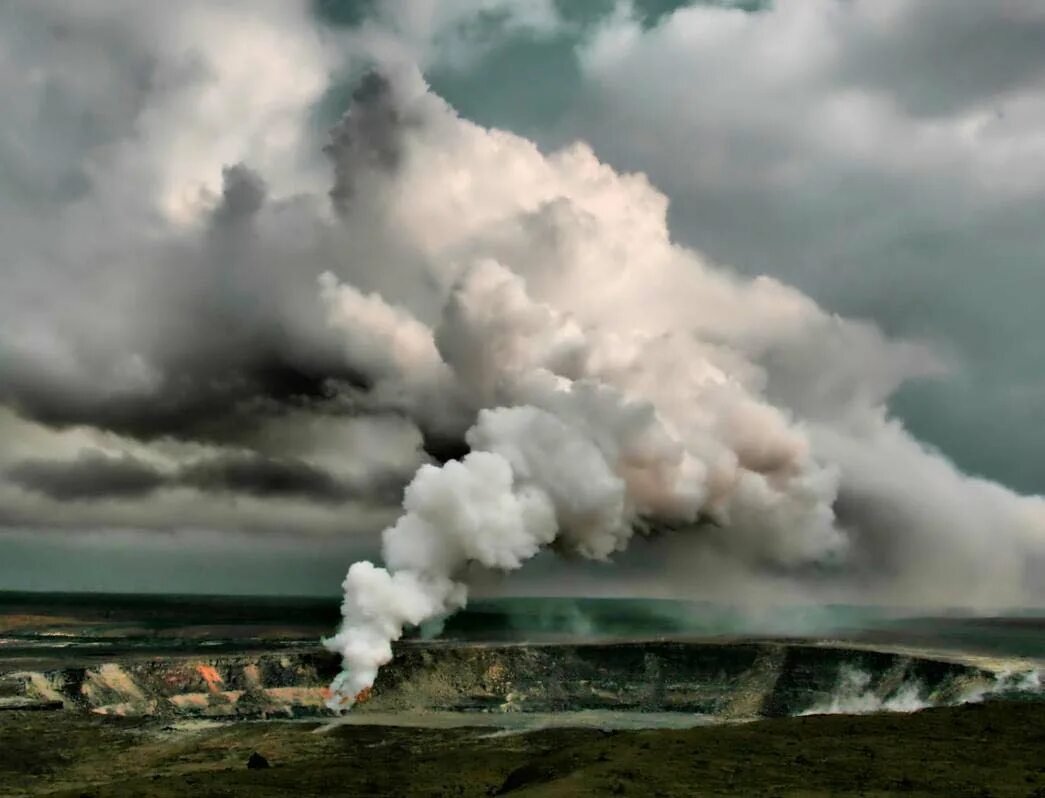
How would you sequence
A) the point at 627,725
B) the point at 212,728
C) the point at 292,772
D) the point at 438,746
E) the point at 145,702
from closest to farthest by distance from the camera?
the point at 292,772
the point at 438,746
the point at 212,728
the point at 627,725
the point at 145,702

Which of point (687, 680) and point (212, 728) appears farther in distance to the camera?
point (687, 680)

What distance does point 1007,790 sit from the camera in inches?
2217

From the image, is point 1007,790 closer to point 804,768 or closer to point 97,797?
point 804,768

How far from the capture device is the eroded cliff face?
131125 mm

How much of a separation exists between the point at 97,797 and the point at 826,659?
110 meters

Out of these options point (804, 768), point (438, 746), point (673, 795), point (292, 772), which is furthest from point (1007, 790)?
point (438, 746)

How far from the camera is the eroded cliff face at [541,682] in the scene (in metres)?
Result: 131

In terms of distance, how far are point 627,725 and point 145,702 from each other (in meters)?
64.6

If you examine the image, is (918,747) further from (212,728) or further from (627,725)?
(212,728)

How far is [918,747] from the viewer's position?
227 feet

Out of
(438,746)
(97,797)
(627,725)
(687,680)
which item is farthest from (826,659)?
(97,797)

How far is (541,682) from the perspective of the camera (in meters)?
151

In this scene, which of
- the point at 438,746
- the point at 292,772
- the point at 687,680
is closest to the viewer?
the point at 292,772

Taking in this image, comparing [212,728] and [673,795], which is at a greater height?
[673,795]
